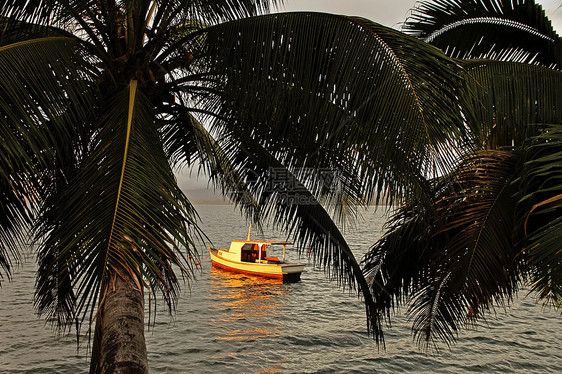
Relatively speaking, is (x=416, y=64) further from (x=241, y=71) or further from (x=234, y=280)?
(x=234, y=280)

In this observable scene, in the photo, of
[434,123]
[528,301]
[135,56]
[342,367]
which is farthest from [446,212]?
[528,301]

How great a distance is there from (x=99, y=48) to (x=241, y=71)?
1.64 metres

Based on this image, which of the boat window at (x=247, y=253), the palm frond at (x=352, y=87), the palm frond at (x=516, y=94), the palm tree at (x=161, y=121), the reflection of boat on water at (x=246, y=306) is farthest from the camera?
the boat window at (x=247, y=253)

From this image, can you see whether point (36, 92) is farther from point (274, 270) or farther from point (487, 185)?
point (274, 270)

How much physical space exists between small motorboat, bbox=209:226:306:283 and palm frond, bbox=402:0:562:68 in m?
20.7

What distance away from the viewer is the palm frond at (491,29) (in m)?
6.12

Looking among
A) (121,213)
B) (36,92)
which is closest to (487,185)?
(121,213)

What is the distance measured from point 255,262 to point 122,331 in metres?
25.6

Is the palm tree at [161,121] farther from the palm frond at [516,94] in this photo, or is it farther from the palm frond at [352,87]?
the palm frond at [516,94]

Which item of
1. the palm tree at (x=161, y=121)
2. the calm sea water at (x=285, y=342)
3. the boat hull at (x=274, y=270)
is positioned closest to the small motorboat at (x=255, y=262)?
the boat hull at (x=274, y=270)

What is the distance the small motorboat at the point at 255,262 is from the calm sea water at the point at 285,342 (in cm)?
379

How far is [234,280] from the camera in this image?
28.1 meters

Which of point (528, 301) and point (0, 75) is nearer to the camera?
point (0, 75)

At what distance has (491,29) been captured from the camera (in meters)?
6.39
